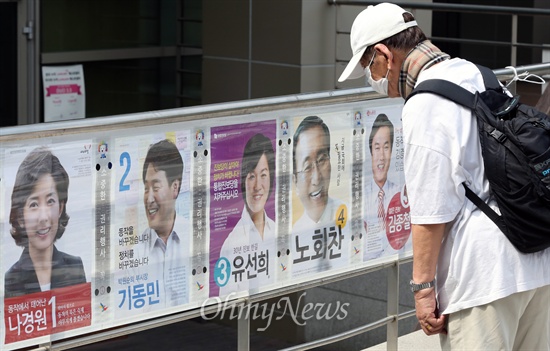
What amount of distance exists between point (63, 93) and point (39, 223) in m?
7.12

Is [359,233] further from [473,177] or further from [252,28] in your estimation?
[252,28]

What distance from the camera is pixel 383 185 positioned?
4.67 meters

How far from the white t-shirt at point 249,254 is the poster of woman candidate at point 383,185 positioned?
0.62 m

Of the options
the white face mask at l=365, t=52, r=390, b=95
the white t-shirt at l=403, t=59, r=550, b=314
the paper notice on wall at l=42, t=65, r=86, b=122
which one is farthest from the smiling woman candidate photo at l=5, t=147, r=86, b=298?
the paper notice on wall at l=42, t=65, r=86, b=122

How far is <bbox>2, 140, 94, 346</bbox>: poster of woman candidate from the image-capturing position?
332cm

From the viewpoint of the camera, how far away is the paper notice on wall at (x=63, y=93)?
994 cm

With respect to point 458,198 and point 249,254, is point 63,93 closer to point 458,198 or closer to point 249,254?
point 249,254

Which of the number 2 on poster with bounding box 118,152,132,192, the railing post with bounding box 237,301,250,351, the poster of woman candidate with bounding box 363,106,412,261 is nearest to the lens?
the number 2 on poster with bounding box 118,152,132,192

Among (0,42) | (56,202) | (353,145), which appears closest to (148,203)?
(56,202)

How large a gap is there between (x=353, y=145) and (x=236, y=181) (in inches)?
28.5

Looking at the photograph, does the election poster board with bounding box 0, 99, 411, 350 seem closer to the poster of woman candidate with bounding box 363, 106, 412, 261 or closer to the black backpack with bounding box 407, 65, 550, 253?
the poster of woman candidate with bounding box 363, 106, 412, 261

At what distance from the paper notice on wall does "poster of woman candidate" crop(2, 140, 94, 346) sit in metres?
6.55

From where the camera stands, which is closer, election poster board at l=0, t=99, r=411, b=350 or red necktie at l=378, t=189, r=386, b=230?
election poster board at l=0, t=99, r=411, b=350

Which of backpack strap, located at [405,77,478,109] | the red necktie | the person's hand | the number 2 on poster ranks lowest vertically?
the person's hand
